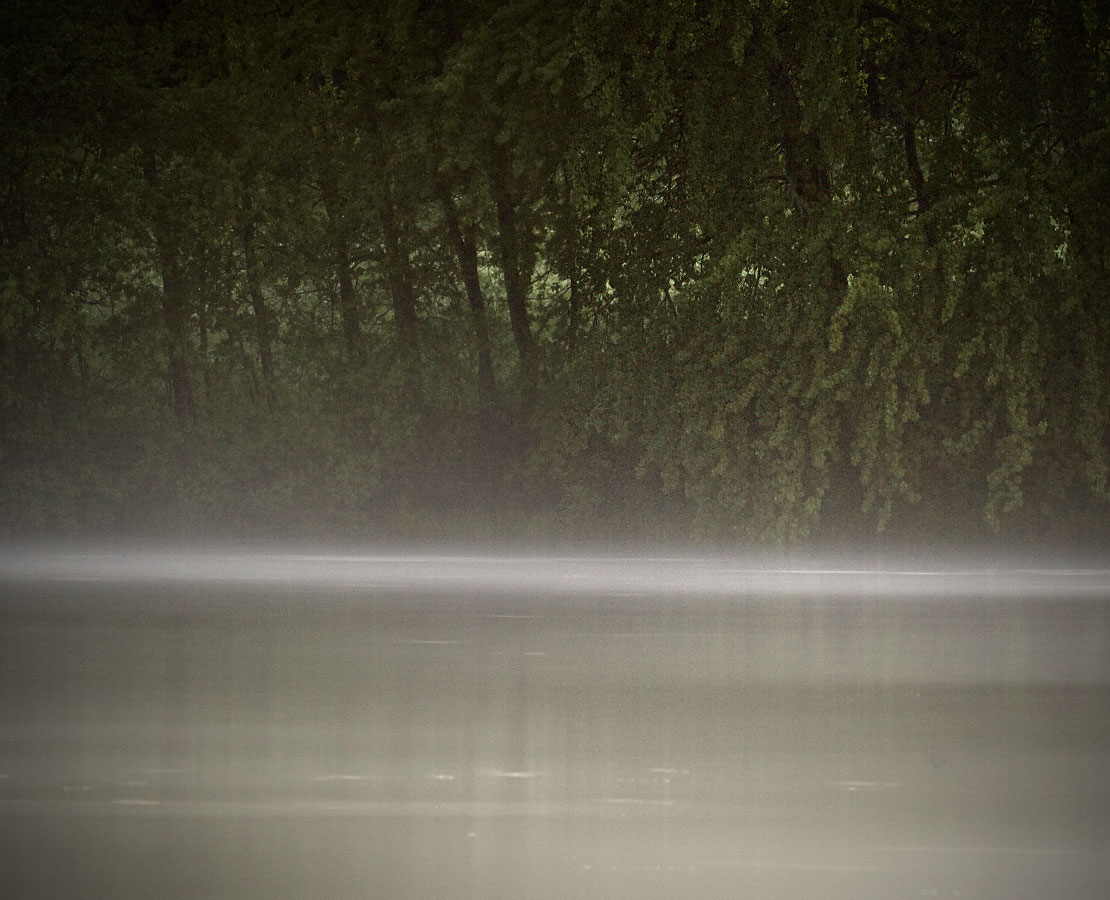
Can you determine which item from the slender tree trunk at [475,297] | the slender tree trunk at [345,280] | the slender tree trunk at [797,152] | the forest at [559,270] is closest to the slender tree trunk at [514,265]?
the forest at [559,270]

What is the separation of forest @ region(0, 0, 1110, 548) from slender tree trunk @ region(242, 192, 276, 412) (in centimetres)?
7

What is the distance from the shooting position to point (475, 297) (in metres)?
22.5

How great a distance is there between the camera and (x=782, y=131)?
1764 cm

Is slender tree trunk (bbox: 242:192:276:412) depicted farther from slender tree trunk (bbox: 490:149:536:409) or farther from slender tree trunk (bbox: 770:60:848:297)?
slender tree trunk (bbox: 770:60:848:297)

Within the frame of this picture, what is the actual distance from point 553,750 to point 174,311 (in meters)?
17.3

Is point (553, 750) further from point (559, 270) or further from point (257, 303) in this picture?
point (257, 303)

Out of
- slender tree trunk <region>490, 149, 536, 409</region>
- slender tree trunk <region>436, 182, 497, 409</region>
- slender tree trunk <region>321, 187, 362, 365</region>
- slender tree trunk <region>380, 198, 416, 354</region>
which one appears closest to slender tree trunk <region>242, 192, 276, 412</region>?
slender tree trunk <region>321, 187, 362, 365</region>

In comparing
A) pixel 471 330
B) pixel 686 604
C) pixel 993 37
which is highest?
pixel 993 37

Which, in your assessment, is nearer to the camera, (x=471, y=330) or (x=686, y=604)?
(x=686, y=604)

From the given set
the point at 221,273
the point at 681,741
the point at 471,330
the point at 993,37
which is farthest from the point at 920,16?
the point at 681,741

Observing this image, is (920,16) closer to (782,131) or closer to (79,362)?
(782,131)

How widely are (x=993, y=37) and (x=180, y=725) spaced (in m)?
11.4

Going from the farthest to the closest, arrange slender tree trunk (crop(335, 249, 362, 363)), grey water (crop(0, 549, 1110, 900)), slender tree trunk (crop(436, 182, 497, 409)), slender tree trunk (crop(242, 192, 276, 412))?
slender tree trunk (crop(242, 192, 276, 412)) → slender tree trunk (crop(335, 249, 362, 363)) → slender tree trunk (crop(436, 182, 497, 409)) → grey water (crop(0, 549, 1110, 900))

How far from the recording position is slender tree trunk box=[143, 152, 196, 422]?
73.6 ft
